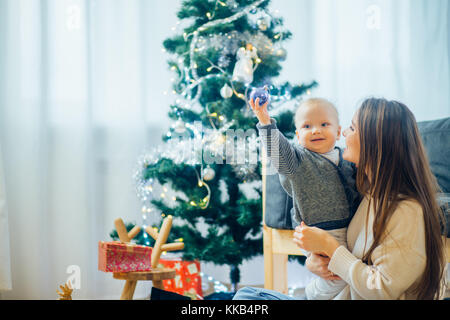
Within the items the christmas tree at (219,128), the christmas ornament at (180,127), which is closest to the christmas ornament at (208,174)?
the christmas tree at (219,128)

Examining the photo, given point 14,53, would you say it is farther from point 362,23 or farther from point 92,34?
point 362,23

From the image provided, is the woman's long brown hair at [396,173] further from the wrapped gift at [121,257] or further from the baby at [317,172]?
the wrapped gift at [121,257]

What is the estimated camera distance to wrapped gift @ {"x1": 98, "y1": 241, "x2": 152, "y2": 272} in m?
1.19

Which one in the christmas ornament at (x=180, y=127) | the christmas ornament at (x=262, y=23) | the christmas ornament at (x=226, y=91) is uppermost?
the christmas ornament at (x=262, y=23)

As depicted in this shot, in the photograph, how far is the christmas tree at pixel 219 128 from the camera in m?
1.68

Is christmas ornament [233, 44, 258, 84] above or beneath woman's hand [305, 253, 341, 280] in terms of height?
above

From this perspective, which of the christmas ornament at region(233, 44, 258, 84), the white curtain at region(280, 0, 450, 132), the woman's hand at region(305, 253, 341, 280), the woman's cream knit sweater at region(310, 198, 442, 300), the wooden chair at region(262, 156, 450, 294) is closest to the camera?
the woman's cream knit sweater at region(310, 198, 442, 300)

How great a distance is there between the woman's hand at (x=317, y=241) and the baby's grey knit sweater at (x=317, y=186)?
12cm

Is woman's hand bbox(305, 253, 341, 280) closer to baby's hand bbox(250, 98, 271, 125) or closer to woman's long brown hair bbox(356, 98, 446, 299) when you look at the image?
woman's long brown hair bbox(356, 98, 446, 299)

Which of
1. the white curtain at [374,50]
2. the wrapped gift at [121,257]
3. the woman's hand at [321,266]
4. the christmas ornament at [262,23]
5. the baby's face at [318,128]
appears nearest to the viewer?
the woman's hand at [321,266]

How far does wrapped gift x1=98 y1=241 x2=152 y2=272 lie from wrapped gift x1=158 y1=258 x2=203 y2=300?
0.52 meters

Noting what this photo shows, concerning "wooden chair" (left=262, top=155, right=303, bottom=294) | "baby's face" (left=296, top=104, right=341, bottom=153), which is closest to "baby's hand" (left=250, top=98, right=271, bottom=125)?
"baby's face" (left=296, top=104, right=341, bottom=153)

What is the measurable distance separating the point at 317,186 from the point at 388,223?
23cm
